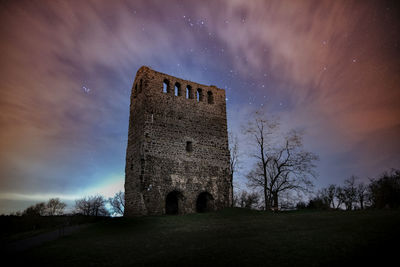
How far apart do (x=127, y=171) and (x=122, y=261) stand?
1329 cm

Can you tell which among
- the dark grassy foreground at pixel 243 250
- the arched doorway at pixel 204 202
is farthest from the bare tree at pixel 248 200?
the dark grassy foreground at pixel 243 250

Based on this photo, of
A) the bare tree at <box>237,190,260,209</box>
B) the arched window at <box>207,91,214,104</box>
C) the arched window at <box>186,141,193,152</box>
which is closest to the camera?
the arched window at <box>186,141,193,152</box>

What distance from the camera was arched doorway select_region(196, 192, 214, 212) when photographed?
1930 centimetres

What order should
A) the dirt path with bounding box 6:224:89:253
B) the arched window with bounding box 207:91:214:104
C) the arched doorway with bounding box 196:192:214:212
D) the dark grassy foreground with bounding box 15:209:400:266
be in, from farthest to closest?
the arched window with bounding box 207:91:214:104, the arched doorway with bounding box 196:192:214:212, the dirt path with bounding box 6:224:89:253, the dark grassy foreground with bounding box 15:209:400:266

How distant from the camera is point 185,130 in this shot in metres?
19.6

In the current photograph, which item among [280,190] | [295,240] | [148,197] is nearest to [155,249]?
[295,240]

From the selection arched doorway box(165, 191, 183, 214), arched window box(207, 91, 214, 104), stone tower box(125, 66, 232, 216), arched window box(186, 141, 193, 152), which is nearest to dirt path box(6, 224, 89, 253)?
stone tower box(125, 66, 232, 216)

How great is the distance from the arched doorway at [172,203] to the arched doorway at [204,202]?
5.56ft

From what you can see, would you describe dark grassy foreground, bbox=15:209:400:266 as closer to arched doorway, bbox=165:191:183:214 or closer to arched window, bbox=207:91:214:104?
arched doorway, bbox=165:191:183:214

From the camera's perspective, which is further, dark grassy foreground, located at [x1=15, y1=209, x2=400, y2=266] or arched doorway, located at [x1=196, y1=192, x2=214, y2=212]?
arched doorway, located at [x1=196, y1=192, x2=214, y2=212]

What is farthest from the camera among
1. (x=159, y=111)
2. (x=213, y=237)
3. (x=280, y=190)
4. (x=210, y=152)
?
(x=280, y=190)

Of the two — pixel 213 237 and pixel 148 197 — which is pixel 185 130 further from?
pixel 213 237

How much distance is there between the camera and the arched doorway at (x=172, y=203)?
60.3ft

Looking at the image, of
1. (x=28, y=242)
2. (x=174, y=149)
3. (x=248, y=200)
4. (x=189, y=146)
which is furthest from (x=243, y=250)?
(x=248, y=200)
